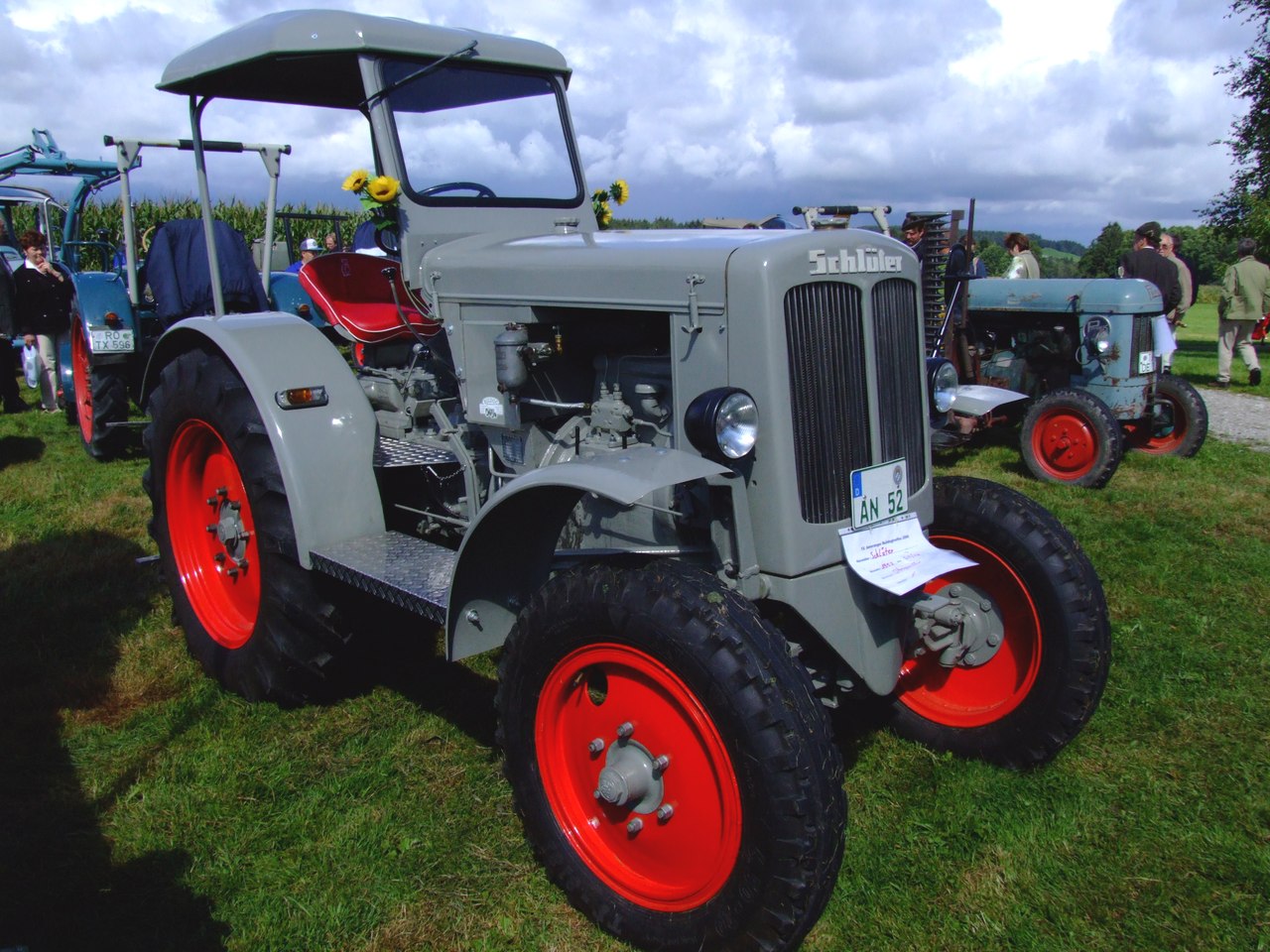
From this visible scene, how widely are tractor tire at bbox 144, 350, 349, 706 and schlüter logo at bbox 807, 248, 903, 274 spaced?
195 cm

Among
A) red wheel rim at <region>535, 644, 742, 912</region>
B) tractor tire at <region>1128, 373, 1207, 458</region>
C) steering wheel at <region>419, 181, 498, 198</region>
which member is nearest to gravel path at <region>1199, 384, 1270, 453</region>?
tractor tire at <region>1128, 373, 1207, 458</region>

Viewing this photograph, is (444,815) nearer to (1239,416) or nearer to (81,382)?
(81,382)

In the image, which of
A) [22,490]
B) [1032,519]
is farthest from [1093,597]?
[22,490]

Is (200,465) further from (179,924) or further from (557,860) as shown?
(557,860)

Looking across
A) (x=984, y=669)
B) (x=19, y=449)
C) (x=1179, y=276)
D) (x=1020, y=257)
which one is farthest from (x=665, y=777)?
(x=1179, y=276)

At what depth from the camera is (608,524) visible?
2.83m

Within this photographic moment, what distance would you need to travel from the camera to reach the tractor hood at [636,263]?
98.6 inches

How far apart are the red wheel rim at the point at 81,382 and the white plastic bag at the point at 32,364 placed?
2.14m

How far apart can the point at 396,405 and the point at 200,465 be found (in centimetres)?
86

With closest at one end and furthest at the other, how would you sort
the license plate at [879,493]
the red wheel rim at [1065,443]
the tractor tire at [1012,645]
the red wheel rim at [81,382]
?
the license plate at [879,493] < the tractor tire at [1012,645] < the red wheel rim at [1065,443] < the red wheel rim at [81,382]

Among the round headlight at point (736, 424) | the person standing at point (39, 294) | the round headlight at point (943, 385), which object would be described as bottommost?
the round headlight at point (943, 385)

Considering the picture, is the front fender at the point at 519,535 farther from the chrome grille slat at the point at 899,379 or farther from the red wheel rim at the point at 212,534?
the red wheel rim at the point at 212,534

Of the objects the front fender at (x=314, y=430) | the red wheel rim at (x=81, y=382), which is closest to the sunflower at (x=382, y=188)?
the front fender at (x=314, y=430)

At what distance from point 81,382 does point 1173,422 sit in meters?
9.20
